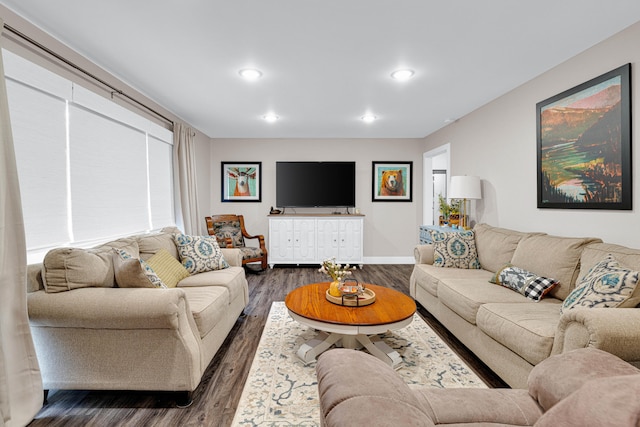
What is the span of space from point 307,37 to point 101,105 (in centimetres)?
199

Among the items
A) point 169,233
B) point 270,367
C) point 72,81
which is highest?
point 72,81

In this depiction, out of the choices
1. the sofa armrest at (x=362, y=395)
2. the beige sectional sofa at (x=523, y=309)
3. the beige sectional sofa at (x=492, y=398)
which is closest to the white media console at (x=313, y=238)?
the beige sectional sofa at (x=523, y=309)

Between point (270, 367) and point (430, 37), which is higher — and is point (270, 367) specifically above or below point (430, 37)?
below

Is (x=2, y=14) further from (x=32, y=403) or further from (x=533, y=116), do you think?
(x=533, y=116)

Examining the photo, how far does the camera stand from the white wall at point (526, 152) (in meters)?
2.25

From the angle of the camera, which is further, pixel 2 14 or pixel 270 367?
pixel 270 367

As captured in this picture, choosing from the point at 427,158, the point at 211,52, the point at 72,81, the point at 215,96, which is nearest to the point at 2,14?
the point at 72,81

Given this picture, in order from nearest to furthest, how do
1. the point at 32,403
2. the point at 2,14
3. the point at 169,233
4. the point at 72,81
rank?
the point at 32,403, the point at 2,14, the point at 72,81, the point at 169,233

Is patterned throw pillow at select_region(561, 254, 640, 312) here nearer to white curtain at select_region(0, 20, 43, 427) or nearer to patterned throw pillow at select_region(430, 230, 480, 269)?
patterned throw pillow at select_region(430, 230, 480, 269)

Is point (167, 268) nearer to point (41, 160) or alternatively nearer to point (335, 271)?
point (41, 160)

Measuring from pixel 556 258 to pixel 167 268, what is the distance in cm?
317

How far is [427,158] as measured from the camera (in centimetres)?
585

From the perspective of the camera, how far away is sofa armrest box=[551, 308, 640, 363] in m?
1.44

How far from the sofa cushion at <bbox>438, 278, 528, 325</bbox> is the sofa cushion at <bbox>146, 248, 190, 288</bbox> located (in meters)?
2.36
